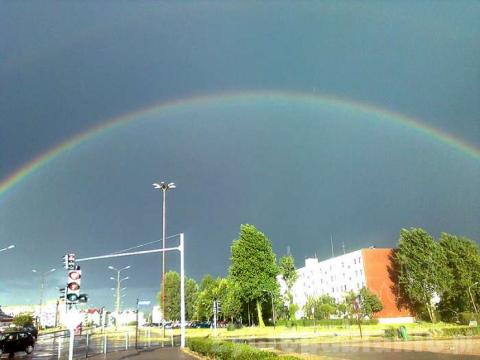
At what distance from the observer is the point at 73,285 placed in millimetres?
17422

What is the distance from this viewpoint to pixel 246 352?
14672mm

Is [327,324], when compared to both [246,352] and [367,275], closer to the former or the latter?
[367,275]

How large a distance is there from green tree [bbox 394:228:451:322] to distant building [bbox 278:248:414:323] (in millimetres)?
5085

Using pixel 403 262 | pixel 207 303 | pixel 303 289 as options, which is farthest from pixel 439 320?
pixel 303 289

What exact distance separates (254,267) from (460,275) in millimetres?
40059

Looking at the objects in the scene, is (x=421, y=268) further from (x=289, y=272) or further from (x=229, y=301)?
(x=229, y=301)

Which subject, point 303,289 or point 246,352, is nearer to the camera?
point 246,352

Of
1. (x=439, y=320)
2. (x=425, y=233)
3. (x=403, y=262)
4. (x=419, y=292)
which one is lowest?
(x=439, y=320)

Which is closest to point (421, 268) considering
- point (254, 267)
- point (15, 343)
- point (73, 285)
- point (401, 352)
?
point (254, 267)

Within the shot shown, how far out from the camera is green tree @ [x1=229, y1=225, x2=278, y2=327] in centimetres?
6631

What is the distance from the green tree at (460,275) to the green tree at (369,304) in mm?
11771

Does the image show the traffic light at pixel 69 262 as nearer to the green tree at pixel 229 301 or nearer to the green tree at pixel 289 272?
the green tree at pixel 229 301

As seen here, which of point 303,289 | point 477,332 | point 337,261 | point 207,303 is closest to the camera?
point 477,332

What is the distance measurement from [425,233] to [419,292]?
12639 mm
